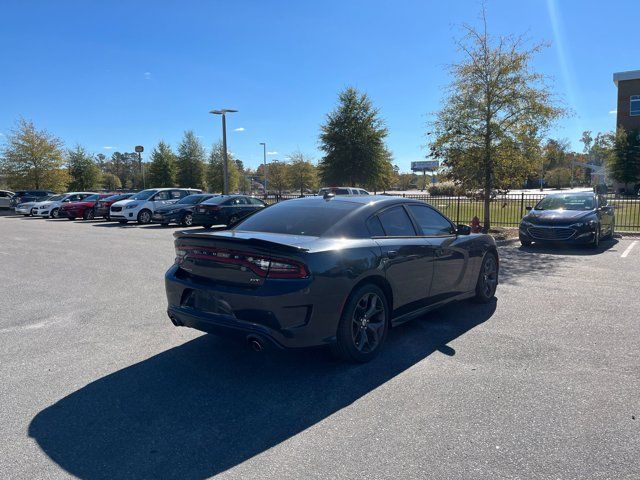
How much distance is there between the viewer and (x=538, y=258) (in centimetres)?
1118

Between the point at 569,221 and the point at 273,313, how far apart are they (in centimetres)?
1091

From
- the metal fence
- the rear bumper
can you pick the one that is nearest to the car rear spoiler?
the rear bumper

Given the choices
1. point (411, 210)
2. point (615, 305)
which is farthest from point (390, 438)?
point (615, 305)

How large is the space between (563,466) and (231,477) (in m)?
1.90

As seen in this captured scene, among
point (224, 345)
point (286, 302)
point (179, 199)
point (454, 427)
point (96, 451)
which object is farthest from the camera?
point (179, 199)

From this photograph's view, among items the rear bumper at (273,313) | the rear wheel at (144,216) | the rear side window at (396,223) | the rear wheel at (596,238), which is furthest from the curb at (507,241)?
the rear wheel at (144,216)

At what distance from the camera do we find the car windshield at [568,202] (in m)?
13.6

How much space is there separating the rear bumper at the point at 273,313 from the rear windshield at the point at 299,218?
0.76 metres

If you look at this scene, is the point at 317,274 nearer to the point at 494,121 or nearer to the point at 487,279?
the point at 487,279

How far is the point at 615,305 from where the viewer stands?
6574 millimetres

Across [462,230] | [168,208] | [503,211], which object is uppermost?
[462,230]

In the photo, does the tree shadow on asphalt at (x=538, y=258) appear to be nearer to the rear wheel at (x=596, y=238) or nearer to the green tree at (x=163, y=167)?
the rear wheel at (x=596, y=238)

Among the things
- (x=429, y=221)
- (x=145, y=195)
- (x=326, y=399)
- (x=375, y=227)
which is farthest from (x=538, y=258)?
(x=145, y=195)

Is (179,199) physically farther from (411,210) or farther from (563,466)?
(563,466)
